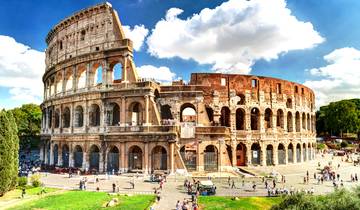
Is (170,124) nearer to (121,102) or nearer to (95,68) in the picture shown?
(121,102)

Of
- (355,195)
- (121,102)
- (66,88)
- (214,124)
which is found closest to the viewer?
(355,195)

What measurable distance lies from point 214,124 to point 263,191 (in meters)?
12.6

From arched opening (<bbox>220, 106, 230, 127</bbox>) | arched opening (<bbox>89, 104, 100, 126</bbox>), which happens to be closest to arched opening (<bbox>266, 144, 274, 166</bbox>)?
arched opening (<bbox>220, 106, 230, 127</bbox>)

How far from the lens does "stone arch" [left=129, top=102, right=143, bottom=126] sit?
111ft

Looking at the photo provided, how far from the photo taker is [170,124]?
110 ft

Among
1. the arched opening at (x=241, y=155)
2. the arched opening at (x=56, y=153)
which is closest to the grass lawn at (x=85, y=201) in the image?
the arched opening at (x=56, y=153)

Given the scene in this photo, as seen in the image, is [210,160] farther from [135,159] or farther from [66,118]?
[66,118]

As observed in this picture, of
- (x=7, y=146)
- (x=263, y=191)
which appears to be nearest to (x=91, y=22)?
(x=7, y=146)

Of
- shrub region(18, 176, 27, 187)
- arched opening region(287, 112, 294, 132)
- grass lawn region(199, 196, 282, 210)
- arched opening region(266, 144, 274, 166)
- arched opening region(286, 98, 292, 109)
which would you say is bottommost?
grass lawn region(199, 196, 282, 210)

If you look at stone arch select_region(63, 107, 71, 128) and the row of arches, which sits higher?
stone arch select_region(63, 107, 71, 128)

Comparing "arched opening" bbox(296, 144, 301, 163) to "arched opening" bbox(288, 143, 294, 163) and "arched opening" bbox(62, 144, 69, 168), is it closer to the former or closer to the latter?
"arched opening" bbox(288, 143, 294, 163)

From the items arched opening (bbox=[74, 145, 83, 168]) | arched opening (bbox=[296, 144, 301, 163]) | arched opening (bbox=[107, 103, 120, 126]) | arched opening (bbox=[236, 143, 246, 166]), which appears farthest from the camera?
arched opening (bbox=[296, 144, 301, 163])

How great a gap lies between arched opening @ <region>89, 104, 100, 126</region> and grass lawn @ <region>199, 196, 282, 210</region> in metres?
19.2

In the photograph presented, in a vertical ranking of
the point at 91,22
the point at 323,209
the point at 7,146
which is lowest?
the point at 323,209
